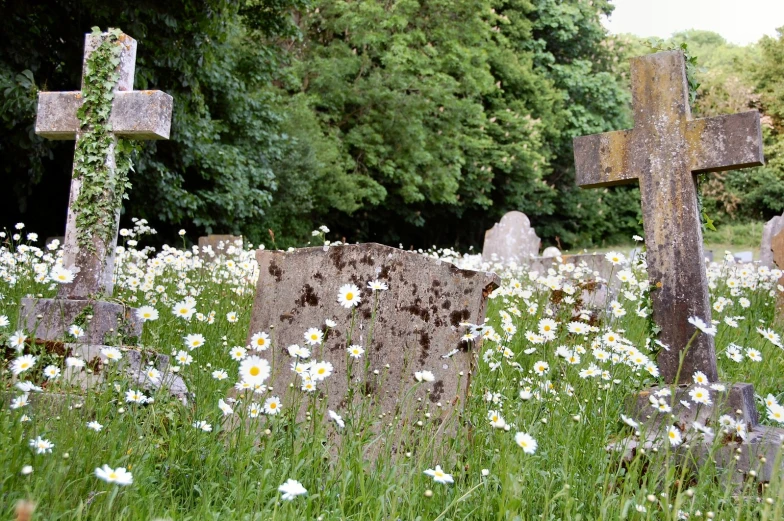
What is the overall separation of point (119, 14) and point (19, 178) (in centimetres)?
312

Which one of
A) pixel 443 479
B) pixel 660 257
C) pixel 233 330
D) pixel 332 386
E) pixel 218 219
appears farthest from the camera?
pixel 218 219

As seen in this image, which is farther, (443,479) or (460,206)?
(460,206)

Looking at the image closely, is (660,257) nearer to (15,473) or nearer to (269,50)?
(15,473)

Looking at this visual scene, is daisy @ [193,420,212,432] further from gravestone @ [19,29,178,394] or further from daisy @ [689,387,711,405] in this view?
gravestone @ [19,29,178,394]

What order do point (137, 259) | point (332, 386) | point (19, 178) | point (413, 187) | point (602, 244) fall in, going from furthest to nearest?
point (602, 244) → point (413, 187) → point (19, 178) → point (137, 259) → point (332, 386)

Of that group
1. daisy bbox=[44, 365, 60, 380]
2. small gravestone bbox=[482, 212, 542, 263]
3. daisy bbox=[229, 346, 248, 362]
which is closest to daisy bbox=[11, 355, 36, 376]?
daisy bbox=[44, 365, 60, 380]

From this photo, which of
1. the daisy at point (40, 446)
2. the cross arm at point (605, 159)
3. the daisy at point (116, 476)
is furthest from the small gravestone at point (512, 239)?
the daisy at point (116, 476)

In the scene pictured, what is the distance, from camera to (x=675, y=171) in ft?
13.4

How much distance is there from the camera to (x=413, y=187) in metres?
20.7

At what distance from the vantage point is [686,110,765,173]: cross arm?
156 inches

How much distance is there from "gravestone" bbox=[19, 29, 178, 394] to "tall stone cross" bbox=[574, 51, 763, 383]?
3364 mm

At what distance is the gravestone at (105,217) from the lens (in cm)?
472

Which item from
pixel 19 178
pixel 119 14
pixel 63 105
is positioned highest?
pixel 119 14

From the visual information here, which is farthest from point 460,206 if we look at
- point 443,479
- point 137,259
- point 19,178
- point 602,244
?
point 443,479
